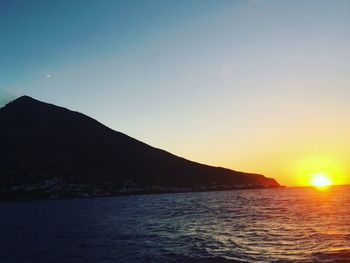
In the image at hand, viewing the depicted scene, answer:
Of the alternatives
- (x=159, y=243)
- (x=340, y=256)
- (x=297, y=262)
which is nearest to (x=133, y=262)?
(x=159, y=243)

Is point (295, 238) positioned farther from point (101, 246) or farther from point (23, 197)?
point (23, 197)

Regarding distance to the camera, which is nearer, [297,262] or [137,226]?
[297,262]

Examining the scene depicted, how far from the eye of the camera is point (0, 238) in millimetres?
58875

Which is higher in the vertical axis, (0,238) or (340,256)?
(340,256)

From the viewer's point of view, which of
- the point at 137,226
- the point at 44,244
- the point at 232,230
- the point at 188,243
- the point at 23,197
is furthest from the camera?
the point at 23,197

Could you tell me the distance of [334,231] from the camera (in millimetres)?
53000

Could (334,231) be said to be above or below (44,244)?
above

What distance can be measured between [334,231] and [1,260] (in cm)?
4028

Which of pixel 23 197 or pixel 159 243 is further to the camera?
pixel 23 197

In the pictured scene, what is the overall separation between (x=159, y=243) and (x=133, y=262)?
11.4 m

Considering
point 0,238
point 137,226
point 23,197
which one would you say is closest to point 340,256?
point 137,226

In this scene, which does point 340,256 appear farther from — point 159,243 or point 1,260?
point 1,260

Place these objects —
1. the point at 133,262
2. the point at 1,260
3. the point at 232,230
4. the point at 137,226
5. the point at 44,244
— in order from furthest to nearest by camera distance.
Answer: the point at 137,226
the point at 232,230
the point at 44,244
the point at 1,260
the point at 133,262

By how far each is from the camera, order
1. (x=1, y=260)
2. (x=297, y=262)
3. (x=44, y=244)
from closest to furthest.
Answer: (x=297, y=262), (x=1, y=260), (x=44, y=244)
